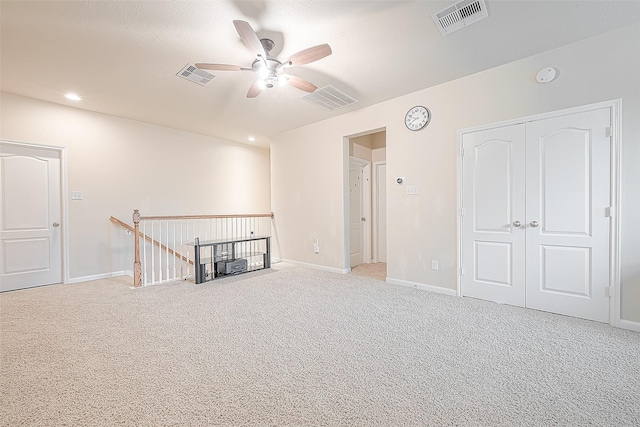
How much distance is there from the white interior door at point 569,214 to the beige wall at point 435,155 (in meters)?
0.14

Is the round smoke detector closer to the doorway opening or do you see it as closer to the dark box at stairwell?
the doorway opening

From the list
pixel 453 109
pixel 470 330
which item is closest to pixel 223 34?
pixel 453 109

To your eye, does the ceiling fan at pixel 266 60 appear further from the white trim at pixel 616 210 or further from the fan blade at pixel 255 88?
the white trim at pixel 616 210

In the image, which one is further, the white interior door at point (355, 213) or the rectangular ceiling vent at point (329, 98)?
the white interior door at point (355, 213)

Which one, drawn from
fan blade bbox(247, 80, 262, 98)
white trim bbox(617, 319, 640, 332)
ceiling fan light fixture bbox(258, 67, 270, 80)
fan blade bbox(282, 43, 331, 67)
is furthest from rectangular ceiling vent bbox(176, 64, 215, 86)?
white trim bbox(617, 319, 640, 332)

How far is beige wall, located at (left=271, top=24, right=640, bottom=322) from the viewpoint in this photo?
242 centimetres

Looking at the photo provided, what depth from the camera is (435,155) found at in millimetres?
3557

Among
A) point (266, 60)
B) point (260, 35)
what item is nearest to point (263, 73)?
point (266, 60)

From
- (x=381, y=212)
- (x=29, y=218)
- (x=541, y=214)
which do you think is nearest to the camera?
(x=541, y=214)

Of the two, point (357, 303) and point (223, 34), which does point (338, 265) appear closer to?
point (357, 303)

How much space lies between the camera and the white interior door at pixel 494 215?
298 cm

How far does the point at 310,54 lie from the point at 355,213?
351 centimetres

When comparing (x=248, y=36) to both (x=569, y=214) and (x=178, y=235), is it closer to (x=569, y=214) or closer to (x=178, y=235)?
(x=569, y=214)

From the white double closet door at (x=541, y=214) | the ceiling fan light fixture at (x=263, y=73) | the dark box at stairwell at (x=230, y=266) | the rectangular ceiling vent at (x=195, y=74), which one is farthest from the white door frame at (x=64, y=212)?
the white double closet door at (x=541, y=214)
